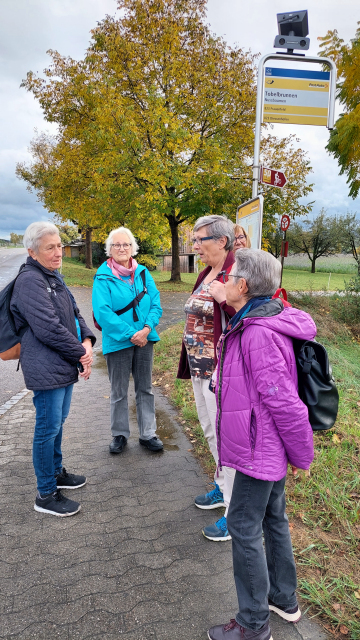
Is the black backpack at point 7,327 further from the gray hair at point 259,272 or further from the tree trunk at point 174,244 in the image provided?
→ the tree trunk at point 174,244

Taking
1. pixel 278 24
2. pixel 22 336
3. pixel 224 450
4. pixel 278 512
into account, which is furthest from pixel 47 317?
pixel 278 24

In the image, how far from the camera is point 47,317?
110 inches

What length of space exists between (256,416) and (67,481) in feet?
Answer: 7.26

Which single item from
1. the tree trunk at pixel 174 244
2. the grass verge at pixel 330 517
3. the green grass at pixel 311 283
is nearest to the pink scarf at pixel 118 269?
the grass verge at pixel 330 517

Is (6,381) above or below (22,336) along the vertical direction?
below

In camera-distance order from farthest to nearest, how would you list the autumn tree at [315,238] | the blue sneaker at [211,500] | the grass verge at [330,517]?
the autumn tree at [315,238]
the blue sneaker at [211,500]
the grass verge at [330,517]

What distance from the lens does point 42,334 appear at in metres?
2.79

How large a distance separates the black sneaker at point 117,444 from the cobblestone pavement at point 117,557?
0.23 feet

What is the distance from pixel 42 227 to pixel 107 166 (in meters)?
12.8

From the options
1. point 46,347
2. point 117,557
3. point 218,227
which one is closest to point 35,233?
point 46,347

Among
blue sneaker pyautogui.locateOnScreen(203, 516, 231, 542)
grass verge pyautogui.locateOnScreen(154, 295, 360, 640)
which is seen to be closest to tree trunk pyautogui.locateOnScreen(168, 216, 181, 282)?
grass verge pyautogui.locateOnScreen(154, 295, 360, 640)

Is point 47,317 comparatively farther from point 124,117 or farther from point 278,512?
point 124,117

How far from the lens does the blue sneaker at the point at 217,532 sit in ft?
9.01

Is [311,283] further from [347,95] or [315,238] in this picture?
[315,238]
